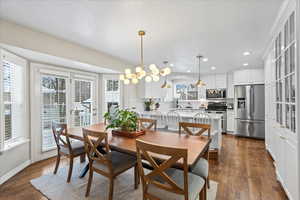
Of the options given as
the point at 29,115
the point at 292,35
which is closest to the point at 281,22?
the point at 292,35

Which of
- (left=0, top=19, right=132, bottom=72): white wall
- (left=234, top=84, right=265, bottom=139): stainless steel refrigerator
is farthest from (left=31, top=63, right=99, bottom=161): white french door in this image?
(left=234, top=84, right=265, bottom=139): stainless steel refrigerator

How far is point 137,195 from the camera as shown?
6.53 ft

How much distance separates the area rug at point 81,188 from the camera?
196 centimetres

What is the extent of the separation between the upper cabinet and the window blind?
6.03m

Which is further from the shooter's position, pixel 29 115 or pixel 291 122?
pixel 29 115

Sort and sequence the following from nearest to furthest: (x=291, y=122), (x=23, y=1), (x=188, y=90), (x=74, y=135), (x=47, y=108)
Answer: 1. (x=23, y=1)
2. (x=291, y=122)
3. (x=74, y=135)
4. (x=47, y=108)
5. (x=188, y=90)

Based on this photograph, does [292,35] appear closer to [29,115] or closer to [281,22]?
[281,22]

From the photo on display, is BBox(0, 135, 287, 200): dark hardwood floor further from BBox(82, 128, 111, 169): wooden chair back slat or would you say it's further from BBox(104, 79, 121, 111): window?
BBox(104, 79, 121, 111): window

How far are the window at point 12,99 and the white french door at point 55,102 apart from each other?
21 centimetres

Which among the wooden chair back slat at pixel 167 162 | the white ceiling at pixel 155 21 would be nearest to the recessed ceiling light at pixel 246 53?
the white ceiling at pixel 155 21

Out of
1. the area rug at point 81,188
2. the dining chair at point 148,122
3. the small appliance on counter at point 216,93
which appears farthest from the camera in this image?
the small appliance on counter at point 216,93

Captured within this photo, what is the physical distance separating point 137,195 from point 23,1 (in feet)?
9.10

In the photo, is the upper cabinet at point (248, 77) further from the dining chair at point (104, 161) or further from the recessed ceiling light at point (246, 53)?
the dining chair at point (104, 161)

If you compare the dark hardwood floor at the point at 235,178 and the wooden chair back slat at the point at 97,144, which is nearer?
the wooden chair back slat at the point at 97,144
